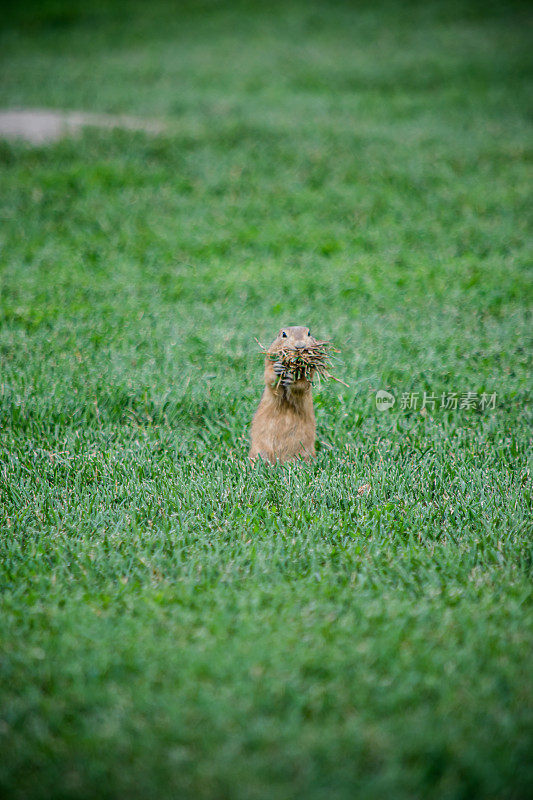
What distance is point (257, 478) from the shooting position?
3.32m

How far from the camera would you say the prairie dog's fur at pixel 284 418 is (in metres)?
3.22

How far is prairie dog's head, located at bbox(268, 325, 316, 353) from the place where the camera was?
10.3 feet

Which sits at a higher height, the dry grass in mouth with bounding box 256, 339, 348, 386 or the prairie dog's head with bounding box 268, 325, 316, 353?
the prairie dog's head with bounding box 268, 325, 316, 353

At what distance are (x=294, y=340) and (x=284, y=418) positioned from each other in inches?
15.2

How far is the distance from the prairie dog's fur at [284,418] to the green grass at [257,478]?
0.34ft

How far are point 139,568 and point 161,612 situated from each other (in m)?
0.34

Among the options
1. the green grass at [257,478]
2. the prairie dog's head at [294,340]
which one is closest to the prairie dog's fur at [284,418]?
the prairie dog's head at [294,340]

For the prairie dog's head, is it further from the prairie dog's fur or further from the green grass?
the green grass

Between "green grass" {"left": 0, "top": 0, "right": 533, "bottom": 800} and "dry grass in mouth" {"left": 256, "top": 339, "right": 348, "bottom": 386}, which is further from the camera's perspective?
"dry grass in mouth" {"left": 256, "top": 339, "right": 348, "bottom": 386}

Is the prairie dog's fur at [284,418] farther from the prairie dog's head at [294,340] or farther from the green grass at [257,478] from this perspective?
the green grass at [257,478]

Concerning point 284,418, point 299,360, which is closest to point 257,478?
point 284,418

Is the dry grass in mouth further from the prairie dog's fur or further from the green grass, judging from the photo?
the green grass

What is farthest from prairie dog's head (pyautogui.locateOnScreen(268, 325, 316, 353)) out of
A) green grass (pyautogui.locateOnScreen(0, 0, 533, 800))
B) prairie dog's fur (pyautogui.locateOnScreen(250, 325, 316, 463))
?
green grass (pyautogui.locateOnScreen(0, 0, 533, 800))

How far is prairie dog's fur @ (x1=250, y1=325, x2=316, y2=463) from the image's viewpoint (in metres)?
3.22
